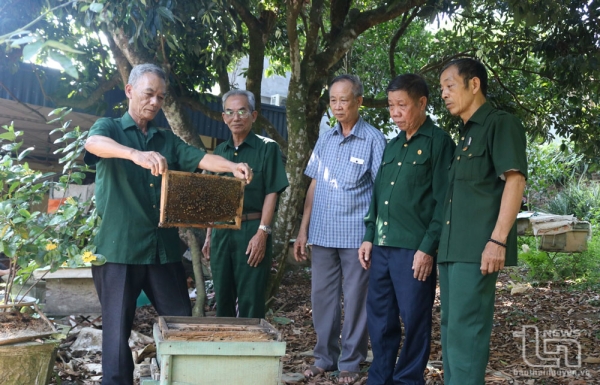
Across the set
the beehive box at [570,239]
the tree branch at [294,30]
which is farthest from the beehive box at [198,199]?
the beehive box at [570,239]

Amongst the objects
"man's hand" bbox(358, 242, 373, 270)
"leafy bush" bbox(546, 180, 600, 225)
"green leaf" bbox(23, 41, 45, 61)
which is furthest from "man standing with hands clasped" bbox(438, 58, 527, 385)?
"leafy bush" bbox(546, 180, 600, 225)

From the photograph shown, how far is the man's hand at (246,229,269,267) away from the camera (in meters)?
4.23

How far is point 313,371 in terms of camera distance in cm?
427

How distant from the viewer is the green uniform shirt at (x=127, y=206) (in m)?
3.39

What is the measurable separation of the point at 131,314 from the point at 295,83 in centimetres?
320

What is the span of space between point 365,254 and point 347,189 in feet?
1.80

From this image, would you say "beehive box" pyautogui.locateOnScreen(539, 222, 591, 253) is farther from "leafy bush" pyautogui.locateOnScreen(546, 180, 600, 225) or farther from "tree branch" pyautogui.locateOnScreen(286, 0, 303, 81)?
"tree branch" pyautogui.locateOnScreen(286, 0, 303, 81)

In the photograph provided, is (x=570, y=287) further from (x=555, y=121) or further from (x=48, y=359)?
(x=48, y=359)

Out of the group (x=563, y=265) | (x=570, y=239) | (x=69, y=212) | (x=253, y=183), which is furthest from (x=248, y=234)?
(x=563, y=265)

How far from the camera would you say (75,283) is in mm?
5953

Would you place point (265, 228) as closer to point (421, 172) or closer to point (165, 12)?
point (421, 172)

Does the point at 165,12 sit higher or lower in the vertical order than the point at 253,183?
higher

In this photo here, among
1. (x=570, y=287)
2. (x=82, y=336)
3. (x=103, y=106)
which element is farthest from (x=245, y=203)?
(x=570, y=287)

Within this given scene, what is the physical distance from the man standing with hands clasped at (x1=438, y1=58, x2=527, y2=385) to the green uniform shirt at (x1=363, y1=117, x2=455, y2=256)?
0.38m
